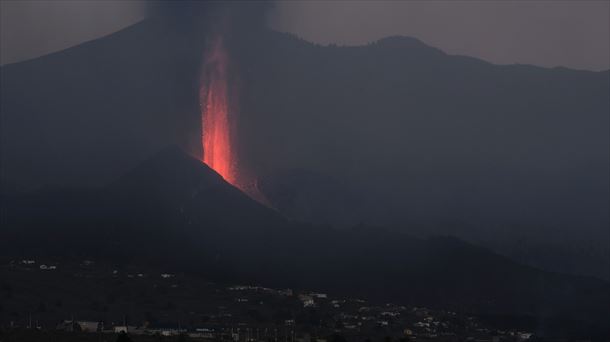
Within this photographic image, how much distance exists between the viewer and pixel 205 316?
18188cm

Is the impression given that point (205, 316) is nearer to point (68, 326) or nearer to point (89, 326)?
point (89, 326)

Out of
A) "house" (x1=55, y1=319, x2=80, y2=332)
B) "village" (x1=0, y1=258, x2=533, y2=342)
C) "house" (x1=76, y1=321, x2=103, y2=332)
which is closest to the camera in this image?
"house" (x1=55, y1=319, x2=80, y2=332)

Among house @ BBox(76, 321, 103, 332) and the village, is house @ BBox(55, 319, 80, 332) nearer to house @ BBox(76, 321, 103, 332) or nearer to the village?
the village

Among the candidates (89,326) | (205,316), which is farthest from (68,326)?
(205,316)

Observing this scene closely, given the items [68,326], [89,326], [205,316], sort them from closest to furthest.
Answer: [68,326] < [89,326] < [205,316]

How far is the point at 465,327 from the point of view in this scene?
18988 cm

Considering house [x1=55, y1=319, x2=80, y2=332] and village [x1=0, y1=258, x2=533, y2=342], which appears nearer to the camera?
house [x1=55, y1=319, x2=80, y2=332]

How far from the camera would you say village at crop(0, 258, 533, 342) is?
169 m

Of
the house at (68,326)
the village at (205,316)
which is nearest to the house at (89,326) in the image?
the village at (205,316)

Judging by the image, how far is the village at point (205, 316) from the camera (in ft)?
554

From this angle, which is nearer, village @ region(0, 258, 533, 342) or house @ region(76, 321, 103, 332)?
house @ region(76, 321, 103, 332)

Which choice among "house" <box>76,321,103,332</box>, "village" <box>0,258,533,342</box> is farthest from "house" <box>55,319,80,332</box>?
"house" <box>76,321,103,332</box>

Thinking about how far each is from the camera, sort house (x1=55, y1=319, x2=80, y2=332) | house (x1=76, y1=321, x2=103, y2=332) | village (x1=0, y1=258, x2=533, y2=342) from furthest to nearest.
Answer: village (x1=0, y1=258, x2=533, y2=342) < house (x1=76, y1=321, x2=103, y2=332) < house (x1=55, y1=319, x2=80, y2=332)

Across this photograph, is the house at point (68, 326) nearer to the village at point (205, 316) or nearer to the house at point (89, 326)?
the village at point (205, 316)
